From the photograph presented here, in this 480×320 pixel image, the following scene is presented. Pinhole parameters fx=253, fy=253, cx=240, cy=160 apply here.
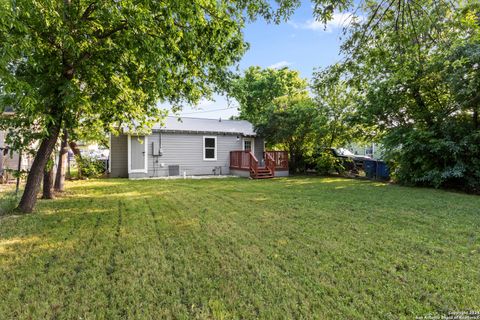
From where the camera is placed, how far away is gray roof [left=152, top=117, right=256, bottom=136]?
43.0ft

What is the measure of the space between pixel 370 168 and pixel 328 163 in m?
2.02

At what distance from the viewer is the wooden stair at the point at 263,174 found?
12.0 metres

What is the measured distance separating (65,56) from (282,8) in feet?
13.2

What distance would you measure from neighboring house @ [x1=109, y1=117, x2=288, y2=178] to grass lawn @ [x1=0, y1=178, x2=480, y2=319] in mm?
7032

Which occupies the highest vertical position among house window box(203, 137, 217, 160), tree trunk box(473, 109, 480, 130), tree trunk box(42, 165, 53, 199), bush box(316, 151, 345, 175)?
tree trunk box(473, 109, 480, 130)

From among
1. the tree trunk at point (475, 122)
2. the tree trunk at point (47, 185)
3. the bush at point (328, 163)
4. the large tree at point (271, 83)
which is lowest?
the tree trunk at point (47, 185)

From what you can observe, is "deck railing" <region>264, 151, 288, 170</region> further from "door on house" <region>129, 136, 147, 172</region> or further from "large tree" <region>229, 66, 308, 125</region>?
"large tree" <region>229, 66, 308, 125</region>

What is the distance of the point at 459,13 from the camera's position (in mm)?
4035

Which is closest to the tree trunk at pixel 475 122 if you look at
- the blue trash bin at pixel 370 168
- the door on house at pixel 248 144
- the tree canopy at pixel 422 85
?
the tree canopy at pixel 422 85

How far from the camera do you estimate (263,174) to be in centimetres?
1235

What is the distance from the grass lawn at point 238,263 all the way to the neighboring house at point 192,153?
7032mm

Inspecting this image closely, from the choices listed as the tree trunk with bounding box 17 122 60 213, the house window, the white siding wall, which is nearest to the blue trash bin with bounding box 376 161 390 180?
the white siding wall

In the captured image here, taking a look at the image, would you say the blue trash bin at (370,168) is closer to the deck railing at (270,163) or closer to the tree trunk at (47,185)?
the deck railing at (270,163)

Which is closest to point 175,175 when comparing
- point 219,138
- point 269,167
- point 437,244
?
point 219,138
